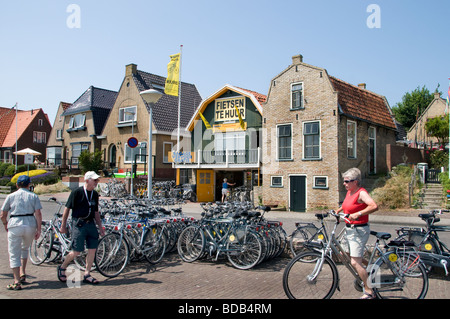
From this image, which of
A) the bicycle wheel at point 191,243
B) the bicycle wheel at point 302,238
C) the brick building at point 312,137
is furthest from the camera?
the brick building at point 312,137

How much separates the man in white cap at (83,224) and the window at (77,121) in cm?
3135

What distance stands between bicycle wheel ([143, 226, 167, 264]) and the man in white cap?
1.33 metres

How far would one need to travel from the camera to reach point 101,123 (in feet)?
115

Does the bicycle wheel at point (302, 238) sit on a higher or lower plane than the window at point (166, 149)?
lower

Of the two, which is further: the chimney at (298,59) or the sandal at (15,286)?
the chimney at (298,59)

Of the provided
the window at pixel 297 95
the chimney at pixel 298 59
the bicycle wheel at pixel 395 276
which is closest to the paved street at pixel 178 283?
the bicycle wheel at pixel 395 276

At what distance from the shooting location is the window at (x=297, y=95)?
20250 mm

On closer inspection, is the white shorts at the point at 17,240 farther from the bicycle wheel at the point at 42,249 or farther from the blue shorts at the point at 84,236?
the bicycle wheel at the point at 42,249

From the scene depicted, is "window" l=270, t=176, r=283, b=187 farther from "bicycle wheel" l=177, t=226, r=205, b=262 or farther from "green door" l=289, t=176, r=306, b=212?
"bicycle wheel" l=177, t=226, r=205, b=262

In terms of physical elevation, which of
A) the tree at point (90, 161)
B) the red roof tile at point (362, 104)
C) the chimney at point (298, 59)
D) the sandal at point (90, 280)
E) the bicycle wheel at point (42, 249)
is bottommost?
the sandal at point (90, 280)

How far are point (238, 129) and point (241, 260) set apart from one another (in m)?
17.8

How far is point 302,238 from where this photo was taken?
26.6 feet

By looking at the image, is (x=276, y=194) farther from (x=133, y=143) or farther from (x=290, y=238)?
(x=290, y=238)
